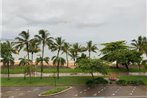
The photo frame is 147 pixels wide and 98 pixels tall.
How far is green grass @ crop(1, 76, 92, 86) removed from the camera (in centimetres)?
6738

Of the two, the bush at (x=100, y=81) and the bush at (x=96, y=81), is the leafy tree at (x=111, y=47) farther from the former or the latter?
→ the bush at (x=96, y=81)

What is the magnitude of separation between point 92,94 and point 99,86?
9.11 metres

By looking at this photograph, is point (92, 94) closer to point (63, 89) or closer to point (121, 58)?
point (63, 89)

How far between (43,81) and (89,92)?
1551 centimetres

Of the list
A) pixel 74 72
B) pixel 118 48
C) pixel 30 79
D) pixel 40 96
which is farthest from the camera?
pixel 118 48

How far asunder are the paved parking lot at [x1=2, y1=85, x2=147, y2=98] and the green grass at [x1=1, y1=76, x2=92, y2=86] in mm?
4364

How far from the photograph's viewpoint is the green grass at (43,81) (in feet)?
221

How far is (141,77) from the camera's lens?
73312 millimetres

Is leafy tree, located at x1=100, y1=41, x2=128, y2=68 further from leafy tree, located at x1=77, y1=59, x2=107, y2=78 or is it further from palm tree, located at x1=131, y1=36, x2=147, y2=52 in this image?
leafy tree, located at x1=77, y1=59, x2=107, y2=78

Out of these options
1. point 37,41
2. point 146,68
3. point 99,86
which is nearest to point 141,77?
point 146,68

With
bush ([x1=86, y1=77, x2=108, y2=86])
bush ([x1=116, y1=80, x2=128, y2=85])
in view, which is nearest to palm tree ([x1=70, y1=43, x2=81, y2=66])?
bush ([x1=86, y1=77, x2=108, y2=86])

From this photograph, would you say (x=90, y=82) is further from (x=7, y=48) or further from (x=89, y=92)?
(x=7, y=48)

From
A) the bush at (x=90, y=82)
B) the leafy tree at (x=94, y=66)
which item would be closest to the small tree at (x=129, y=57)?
the leafy tree at (x=94, y=66)

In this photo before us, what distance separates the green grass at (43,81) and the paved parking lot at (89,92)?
172 inches
